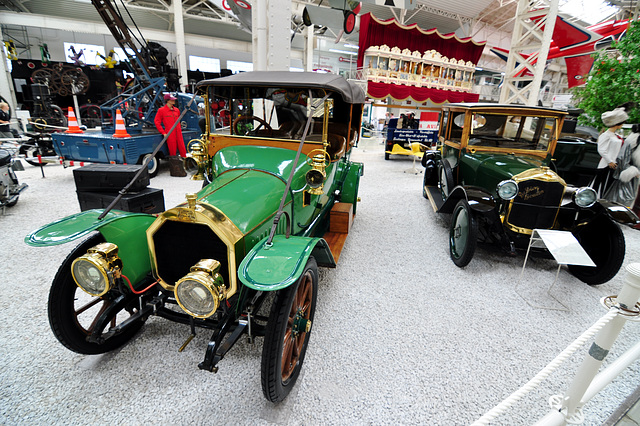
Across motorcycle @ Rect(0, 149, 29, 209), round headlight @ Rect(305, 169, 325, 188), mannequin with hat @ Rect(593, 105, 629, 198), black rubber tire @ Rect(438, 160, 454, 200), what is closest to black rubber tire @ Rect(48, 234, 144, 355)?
round headlight @ Rect(305, 169, 325, 188)

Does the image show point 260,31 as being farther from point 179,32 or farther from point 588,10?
point 588,10

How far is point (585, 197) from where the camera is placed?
9.87 ft

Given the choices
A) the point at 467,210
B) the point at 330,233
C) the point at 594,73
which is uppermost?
the point at 594,73

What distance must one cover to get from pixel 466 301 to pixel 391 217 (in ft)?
7.32

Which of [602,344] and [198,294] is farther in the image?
[198,294]

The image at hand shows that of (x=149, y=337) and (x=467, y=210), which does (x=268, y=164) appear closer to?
(x=149, y=337)

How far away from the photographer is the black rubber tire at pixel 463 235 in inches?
121

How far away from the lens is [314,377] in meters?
1.91

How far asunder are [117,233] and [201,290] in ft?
2.59

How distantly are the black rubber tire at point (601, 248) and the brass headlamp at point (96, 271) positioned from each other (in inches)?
152

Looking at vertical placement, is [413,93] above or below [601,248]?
above

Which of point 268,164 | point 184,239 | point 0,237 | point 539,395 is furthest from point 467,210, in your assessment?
point 0,237

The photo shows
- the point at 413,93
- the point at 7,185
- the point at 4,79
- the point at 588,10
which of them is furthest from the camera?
the point at 588,10

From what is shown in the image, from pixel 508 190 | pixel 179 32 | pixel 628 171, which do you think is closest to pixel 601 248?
pixel 508 190
